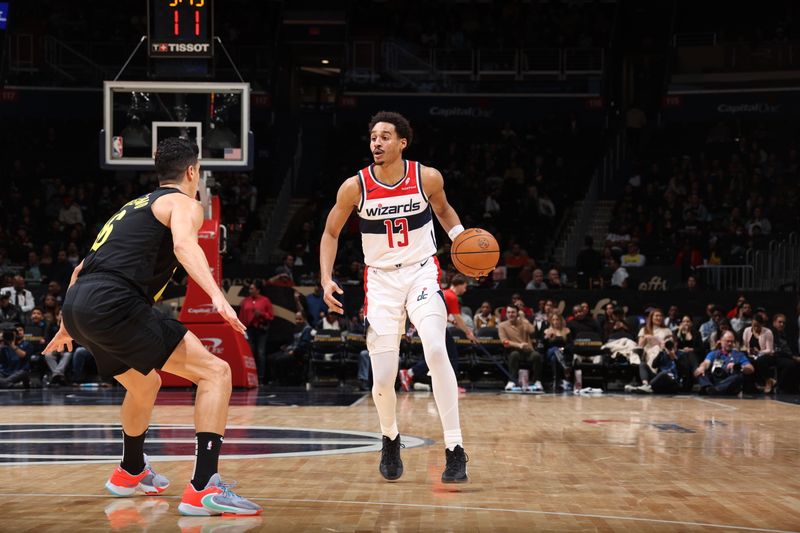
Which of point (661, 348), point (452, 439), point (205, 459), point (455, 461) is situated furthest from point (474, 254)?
point (661, 348)

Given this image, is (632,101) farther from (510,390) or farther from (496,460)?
(496,460)

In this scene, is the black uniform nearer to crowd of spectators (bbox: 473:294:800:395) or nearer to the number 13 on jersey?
the number 13 on jersey

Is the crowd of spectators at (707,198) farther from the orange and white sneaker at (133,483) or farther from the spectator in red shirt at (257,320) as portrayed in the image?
the orange and white sneaker at (133,483)

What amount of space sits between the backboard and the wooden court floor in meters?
5.29

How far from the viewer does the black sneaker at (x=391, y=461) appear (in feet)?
21.7

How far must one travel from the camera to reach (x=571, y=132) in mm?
29938

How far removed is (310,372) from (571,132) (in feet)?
46.3

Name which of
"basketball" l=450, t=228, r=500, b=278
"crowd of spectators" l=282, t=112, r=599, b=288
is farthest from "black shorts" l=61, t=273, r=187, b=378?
"crowd of spectators" l=282, t=112, r=599, b=288

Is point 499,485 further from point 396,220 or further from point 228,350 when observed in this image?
point 228,350

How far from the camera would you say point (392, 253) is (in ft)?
23.4

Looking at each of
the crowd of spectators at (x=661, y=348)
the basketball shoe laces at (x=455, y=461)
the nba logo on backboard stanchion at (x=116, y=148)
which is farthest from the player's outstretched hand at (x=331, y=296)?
the crowd of spectators at (x=661, y=348)

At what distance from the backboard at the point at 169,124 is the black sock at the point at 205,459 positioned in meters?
10.1

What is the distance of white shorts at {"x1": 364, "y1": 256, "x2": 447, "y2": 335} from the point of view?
703 centimetres

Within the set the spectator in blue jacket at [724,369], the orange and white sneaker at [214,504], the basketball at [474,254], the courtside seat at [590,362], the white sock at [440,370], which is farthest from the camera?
the courtside seat at [590,362]
